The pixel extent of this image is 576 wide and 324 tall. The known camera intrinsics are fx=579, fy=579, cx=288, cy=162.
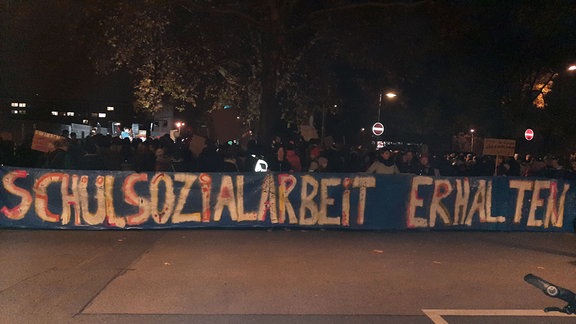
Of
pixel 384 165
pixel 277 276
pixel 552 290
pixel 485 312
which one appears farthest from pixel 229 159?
pixel 552 290

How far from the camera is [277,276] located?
757cm

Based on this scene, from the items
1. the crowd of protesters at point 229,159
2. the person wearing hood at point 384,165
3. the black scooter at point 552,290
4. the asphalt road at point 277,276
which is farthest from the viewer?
the person wearing hood at point 384,165

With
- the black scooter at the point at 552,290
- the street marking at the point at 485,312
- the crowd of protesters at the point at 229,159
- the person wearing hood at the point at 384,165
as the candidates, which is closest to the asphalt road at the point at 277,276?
the street marking at the point at 485,312

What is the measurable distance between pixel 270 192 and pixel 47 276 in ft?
15.0

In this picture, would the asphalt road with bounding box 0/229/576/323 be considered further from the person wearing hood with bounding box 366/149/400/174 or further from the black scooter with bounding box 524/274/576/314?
the person wearing hood with bounding box 366/149/400/174

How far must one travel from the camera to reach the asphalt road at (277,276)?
6.05 m

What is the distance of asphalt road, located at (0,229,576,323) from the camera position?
6.05m

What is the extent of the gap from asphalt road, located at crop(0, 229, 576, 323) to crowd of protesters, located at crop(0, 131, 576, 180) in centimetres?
177

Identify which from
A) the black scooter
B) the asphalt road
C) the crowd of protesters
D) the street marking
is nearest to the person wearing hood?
the crowd of protesters

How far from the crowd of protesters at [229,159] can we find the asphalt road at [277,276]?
1.77 meters

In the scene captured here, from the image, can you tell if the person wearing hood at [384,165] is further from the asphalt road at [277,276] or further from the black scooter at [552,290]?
the black scooter at [552,290]

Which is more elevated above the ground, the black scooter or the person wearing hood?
the person wearing hood

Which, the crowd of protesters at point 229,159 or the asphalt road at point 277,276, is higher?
the crowd of protesters at point 229,159

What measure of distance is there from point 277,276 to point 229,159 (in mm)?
5263
